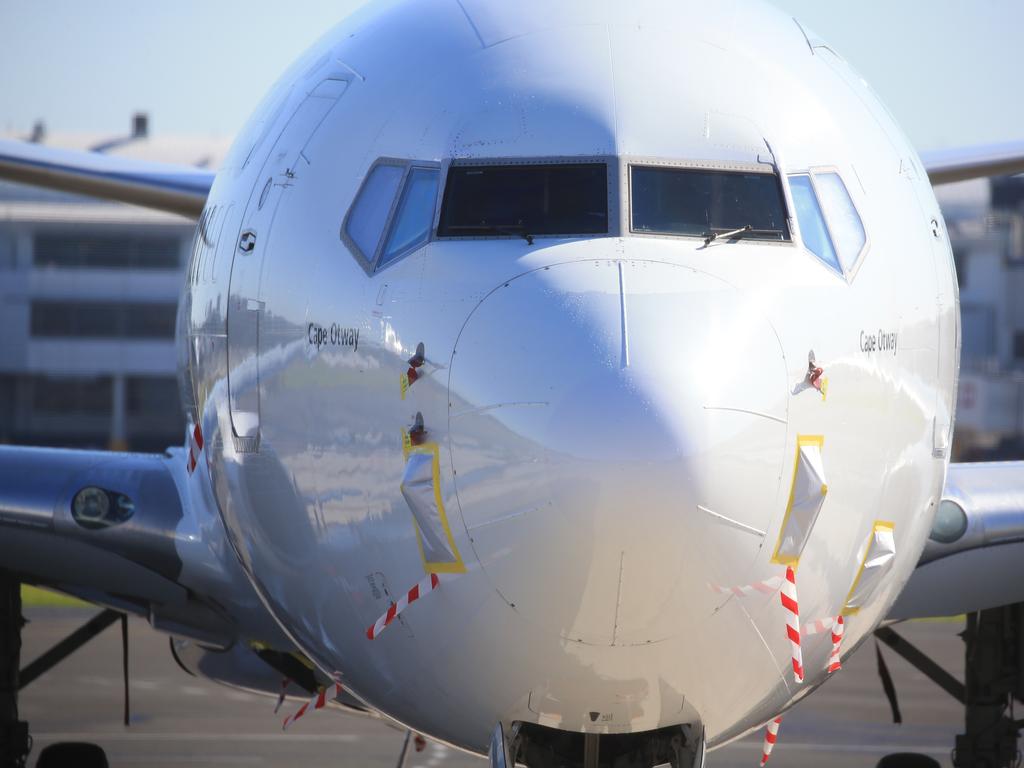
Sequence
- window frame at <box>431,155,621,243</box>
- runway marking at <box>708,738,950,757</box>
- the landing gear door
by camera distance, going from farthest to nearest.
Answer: runway marking at <box>708,738,950,757</box> → the landing gear door → window frame at <box>431,155,621,243</box>

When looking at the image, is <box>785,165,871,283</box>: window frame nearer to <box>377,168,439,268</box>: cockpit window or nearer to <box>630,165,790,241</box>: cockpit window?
<box>630,165,790,241</box>: cockpit window

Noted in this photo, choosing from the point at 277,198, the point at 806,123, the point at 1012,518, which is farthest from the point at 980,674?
the point at 277,198

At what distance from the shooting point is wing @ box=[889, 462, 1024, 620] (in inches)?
358

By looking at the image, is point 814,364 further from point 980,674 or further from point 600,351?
point 980,674

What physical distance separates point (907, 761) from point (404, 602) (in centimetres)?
693

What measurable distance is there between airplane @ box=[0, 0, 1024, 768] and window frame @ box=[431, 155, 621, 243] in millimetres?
13

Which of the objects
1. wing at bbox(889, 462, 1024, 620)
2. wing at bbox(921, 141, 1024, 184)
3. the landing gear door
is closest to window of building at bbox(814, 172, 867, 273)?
the landing gear door

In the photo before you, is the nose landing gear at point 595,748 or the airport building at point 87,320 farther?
the airport building at point 87,320

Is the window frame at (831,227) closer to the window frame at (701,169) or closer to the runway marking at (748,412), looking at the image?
the window frame at (701,169)

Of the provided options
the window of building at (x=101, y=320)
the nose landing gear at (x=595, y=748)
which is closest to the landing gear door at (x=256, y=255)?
the nose landing gear at (x=595, y=748)

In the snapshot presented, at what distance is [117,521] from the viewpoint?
30.6 ft

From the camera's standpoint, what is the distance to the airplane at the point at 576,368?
5.37m

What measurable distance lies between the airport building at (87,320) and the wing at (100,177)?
5010cm

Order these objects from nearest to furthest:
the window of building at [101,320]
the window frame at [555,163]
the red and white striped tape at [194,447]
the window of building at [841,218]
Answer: the window frame at [555,163] < the window of building at [841,218] < the red and white striped tape at [194,447] < the window of building at [101,320]
